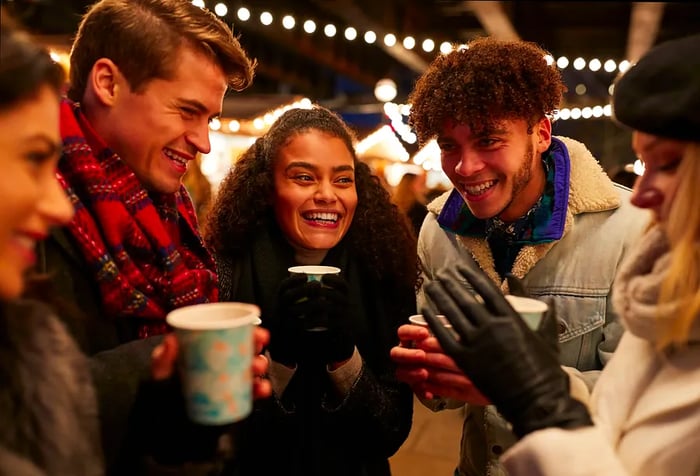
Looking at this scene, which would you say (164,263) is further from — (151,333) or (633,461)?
(633,461)

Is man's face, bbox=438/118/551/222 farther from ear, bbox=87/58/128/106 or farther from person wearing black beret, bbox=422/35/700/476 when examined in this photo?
ear, bbox=87/58/128/106

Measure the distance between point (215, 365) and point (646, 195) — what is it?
1021 mm

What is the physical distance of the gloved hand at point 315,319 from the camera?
184 cm

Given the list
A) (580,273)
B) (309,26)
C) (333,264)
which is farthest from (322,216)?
(309,26)

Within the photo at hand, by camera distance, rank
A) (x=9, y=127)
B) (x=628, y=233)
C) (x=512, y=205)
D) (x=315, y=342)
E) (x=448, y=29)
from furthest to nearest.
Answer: (x=448, y=29), (x=512, y=205), (x=628, y=233), (x=315, y=342), (x=9, y=127)

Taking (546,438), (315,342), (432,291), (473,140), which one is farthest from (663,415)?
(473,140)

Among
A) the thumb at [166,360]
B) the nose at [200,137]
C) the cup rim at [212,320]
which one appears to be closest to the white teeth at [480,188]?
the nose at [200,137]

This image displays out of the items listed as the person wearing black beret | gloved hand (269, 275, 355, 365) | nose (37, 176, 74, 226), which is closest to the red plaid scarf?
gloved hand (269, 275, 355, 365)

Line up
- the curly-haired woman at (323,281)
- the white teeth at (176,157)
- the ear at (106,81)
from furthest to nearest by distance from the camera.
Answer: the curly-haired woman at (323,281) < the white teeth at (176,157) < the ear at (106,81)

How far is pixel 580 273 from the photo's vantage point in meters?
2.12

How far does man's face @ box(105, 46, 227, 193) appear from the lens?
1661 millimetres

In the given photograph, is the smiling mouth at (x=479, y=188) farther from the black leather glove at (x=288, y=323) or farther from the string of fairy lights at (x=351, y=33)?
the string of fairy lights at (x=351, y=33)

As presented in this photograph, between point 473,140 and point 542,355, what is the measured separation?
44.6 inches

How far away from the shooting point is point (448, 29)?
894 centimetres
